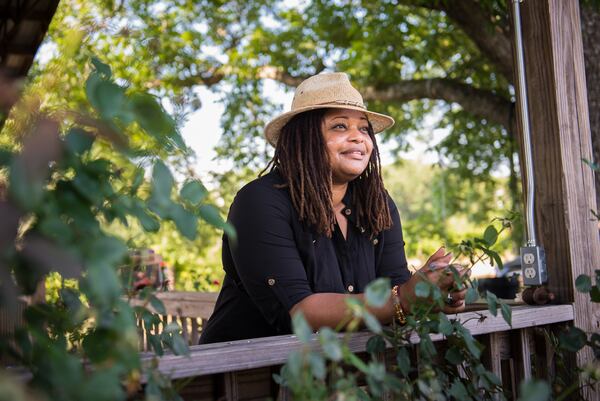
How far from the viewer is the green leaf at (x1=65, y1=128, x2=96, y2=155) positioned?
38.1 inches

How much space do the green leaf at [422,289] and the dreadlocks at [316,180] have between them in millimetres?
811

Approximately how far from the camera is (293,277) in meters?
2.05

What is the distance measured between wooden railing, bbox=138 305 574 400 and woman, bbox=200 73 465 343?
0.64 ft

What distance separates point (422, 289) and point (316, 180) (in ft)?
3.11

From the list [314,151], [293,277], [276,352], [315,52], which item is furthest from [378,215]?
[315,52]

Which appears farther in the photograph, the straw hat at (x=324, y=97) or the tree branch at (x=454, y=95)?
the tree branch at (x=454, y=95)

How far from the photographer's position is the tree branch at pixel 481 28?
614 centimetres

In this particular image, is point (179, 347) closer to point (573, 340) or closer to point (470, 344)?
point (470, 344)

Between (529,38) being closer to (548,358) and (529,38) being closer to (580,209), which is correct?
(580,209)

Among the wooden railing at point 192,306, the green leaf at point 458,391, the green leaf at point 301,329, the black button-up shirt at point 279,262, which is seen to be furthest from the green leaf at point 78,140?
the wooden railing at point 192,306

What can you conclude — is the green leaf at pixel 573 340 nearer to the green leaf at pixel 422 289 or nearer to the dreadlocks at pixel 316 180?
the green leaf at pixel 422 289

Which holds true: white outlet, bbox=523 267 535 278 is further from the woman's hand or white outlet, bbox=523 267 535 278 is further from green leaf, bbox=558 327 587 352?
the woman's hand

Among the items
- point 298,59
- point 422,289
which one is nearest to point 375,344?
point 422,289

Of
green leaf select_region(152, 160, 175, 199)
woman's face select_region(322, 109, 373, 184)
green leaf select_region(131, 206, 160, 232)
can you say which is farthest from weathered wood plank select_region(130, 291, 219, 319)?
green leaf select_region(152, 160, 175, 199)
